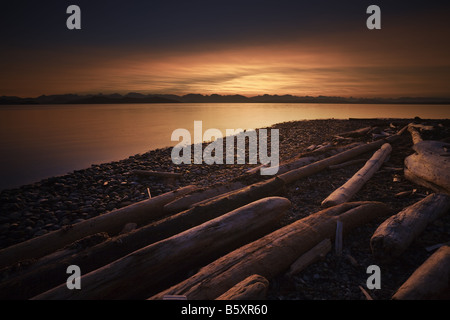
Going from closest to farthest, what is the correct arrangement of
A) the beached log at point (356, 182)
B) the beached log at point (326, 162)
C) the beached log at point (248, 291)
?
1. the beached log at point (248, 291)
2. the beached log at point (356, 182)
3. the beached log at point (326, 162)

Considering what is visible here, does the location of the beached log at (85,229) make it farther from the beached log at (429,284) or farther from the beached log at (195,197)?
the beached log at (429,284)

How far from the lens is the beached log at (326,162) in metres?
6.55

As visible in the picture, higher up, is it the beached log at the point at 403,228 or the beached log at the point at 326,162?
the beached log at the point at 326,162

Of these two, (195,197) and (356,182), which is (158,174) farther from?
(356,182)

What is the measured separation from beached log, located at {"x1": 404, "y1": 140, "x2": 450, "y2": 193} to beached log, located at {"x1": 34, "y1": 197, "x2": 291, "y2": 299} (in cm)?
Answer: 414

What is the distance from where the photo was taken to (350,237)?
376cm

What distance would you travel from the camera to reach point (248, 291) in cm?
229

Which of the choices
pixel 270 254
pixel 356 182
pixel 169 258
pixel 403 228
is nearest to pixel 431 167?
pixel 356 182

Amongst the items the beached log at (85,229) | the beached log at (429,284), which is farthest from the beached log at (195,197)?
the beached log at (429,284)

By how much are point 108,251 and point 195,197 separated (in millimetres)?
2229

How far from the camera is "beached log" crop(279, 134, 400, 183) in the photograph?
6.55 metres

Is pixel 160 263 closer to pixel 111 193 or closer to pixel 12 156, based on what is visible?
pixel 111 193

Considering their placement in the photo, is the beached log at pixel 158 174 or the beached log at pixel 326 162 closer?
the beached log at pixel 326 162

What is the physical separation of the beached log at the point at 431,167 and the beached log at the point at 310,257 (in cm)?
367
